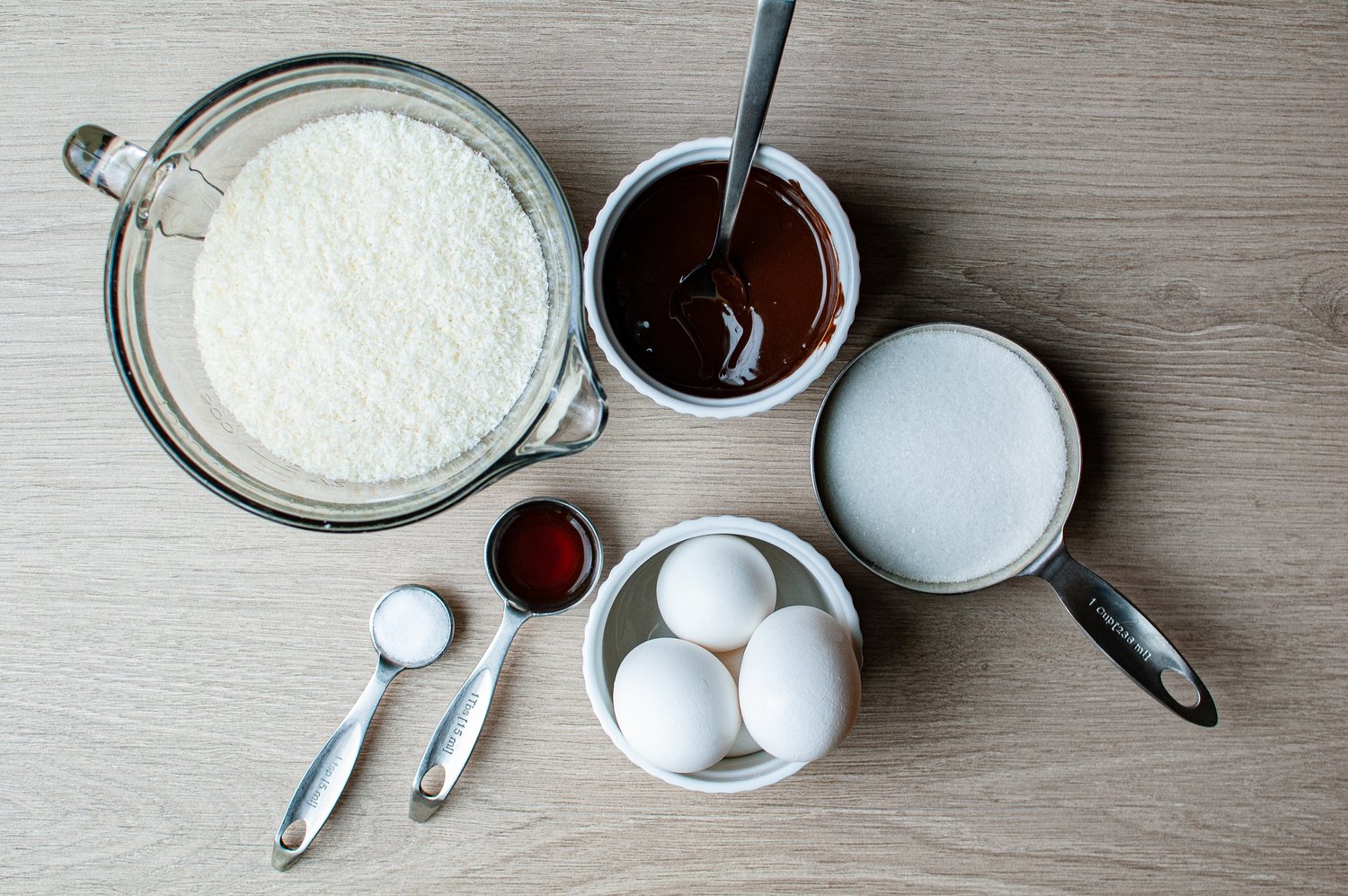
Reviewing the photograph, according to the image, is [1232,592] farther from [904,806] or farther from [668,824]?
[668,824]

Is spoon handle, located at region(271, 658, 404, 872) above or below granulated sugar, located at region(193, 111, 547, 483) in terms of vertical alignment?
below

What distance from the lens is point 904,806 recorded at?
92 centimetres

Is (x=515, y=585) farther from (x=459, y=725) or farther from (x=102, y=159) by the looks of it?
(x=102, y=159)

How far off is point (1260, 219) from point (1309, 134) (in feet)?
0.36

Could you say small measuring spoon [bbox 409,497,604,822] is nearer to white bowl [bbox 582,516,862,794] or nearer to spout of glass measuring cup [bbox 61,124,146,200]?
white bowl [bbox 582,516,862,794]

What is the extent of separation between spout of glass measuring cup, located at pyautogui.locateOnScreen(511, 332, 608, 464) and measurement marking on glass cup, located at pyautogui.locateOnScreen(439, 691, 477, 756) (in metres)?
0.31

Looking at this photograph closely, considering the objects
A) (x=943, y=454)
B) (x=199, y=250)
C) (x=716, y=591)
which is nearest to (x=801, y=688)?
(x=716, y=591)

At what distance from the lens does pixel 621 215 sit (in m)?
0.81

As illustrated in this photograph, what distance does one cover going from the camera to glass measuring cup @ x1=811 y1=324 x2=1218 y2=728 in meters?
0.84

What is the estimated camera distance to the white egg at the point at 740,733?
0.86 metres

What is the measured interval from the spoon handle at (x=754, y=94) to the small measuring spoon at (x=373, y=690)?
1.65ft

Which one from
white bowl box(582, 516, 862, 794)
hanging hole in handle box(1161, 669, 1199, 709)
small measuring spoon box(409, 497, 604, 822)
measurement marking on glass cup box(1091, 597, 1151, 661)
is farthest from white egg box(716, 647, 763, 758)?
hanging hole in handle box(1161, 669, 1199, 709)

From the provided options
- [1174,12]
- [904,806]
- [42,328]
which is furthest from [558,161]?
[904,806]

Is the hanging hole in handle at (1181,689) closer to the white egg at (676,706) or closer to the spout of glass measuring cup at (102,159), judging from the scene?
the white egg at (676,706)
